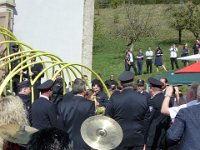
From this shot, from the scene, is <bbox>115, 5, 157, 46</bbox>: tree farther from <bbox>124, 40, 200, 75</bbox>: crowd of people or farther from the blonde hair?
the blonde hair

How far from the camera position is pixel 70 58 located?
66.5 feet

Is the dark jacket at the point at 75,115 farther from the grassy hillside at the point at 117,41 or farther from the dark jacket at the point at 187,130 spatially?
the grassy hillside at the point at 117,41

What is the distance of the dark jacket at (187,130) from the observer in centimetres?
521

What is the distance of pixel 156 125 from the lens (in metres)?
8.39

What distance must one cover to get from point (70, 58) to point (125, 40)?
24517mm

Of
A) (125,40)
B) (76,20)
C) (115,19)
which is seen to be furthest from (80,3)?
(115,19)

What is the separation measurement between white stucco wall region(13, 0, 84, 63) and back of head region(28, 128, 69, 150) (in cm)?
1643

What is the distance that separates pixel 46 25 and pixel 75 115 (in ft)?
43.0

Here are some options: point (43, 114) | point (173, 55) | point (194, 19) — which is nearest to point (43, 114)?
point (43, 114)

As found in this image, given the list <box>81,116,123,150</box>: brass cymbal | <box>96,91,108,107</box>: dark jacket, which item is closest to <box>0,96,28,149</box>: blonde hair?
<box>81,116,123,150</box>: brass cymbal

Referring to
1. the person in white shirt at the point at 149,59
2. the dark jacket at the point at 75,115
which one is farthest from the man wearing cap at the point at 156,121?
the person in white shirt at the point at 149,59

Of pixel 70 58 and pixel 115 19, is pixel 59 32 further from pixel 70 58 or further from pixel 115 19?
pixel 115 19

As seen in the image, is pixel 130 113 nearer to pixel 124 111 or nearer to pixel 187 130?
pixel 124 111

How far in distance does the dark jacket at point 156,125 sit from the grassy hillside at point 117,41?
21.7 metres
